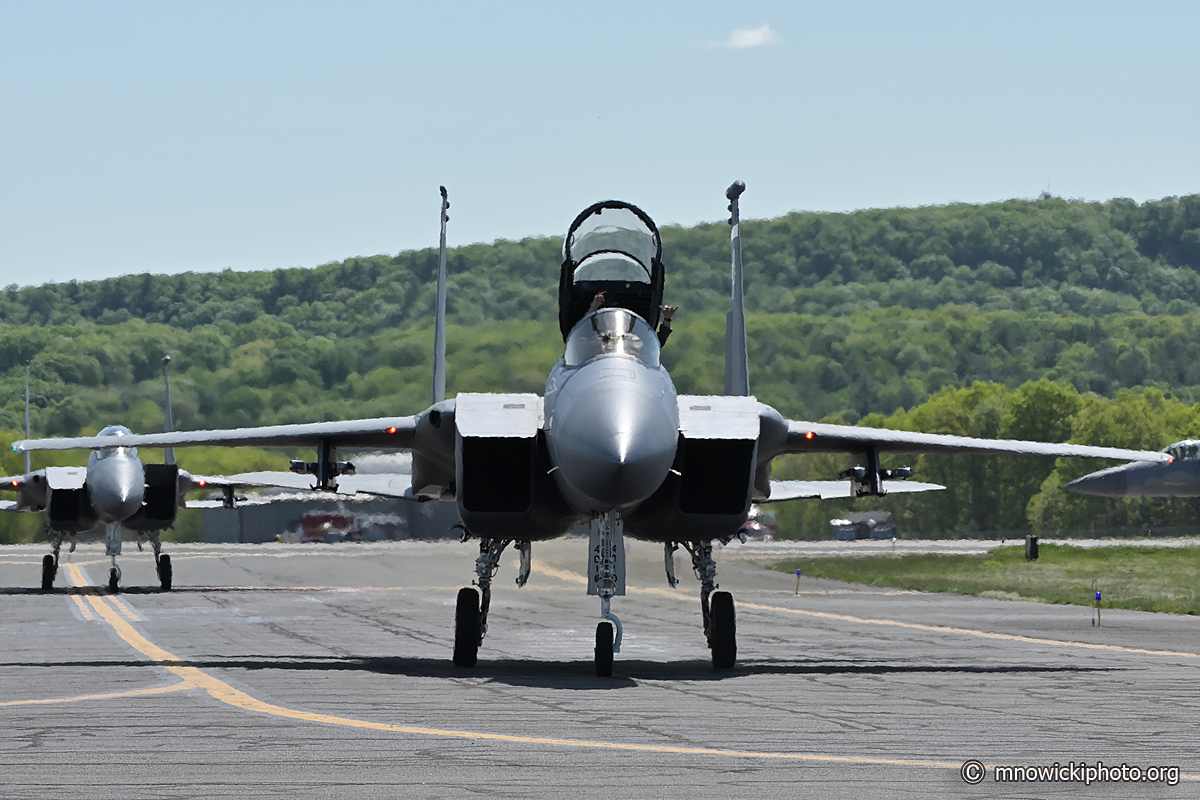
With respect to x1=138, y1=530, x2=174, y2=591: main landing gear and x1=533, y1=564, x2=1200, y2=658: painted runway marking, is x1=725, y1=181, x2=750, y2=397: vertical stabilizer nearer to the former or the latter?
x1=533, y1=564, x2=1200, y2=658: painted runway marking

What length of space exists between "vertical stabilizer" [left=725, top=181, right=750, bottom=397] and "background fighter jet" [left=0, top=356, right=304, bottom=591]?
12.9m

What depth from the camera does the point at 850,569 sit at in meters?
47.5

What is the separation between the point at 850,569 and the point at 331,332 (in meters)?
49.3

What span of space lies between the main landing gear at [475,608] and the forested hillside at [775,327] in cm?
2946

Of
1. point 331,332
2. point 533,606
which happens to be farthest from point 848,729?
point 331,332

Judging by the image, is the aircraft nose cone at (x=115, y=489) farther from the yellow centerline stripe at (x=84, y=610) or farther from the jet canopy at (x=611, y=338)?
the jet canopy at (x=611, y=338)

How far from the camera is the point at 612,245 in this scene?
16312 millimetres

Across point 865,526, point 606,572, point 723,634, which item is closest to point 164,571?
point 723,634

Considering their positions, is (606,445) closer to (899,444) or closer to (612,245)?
(612,245)

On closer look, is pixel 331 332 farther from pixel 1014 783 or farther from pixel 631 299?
pixel 1014 783

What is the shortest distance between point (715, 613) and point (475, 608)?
2.48 meters

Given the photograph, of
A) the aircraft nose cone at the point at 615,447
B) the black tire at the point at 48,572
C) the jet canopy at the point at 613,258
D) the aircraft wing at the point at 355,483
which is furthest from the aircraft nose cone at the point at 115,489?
the aircraft nose cone at the point at 615,447

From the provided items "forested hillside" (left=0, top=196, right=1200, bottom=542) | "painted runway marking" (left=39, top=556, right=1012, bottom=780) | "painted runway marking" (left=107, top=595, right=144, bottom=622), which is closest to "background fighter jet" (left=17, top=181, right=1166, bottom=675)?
"painted runway marking" (left=39, top=556, right=1012, bottom=780)

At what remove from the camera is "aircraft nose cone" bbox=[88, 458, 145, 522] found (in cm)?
3225
